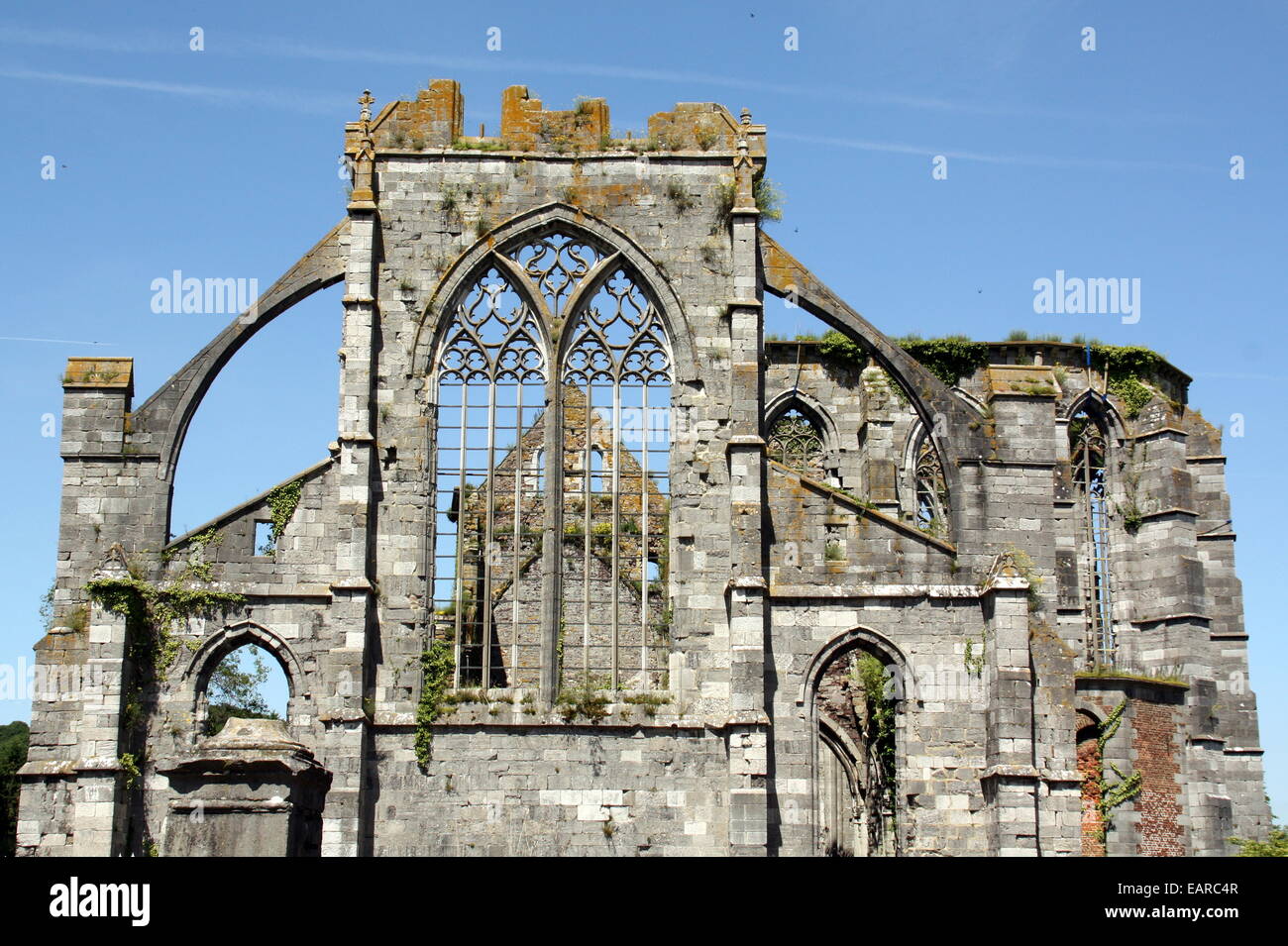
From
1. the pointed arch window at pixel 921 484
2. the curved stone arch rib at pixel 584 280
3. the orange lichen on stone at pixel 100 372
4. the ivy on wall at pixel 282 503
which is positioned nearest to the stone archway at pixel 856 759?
the pointed arch window at pixel 921 484

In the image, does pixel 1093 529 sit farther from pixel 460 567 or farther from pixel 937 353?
pixel 460 567

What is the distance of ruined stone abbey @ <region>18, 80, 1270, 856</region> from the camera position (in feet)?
66.3

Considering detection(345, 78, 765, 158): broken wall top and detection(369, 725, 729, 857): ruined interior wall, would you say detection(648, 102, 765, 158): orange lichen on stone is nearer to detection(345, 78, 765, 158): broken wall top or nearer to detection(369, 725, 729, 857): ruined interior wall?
detection(345, 78, 765, 158): broken wall top

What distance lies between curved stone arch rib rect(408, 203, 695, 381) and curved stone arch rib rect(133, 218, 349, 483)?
4.73ft

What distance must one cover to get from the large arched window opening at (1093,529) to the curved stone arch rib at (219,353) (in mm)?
15648

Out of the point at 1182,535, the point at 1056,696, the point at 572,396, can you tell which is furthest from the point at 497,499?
the point at 1182,535

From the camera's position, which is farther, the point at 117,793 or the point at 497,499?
the point at 497,499

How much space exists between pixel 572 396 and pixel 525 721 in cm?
599

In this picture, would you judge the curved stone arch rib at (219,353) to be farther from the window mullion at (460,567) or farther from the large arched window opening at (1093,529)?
the large arched window opening at (1093,529)

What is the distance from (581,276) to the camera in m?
22.2

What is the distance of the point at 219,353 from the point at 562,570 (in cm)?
534
